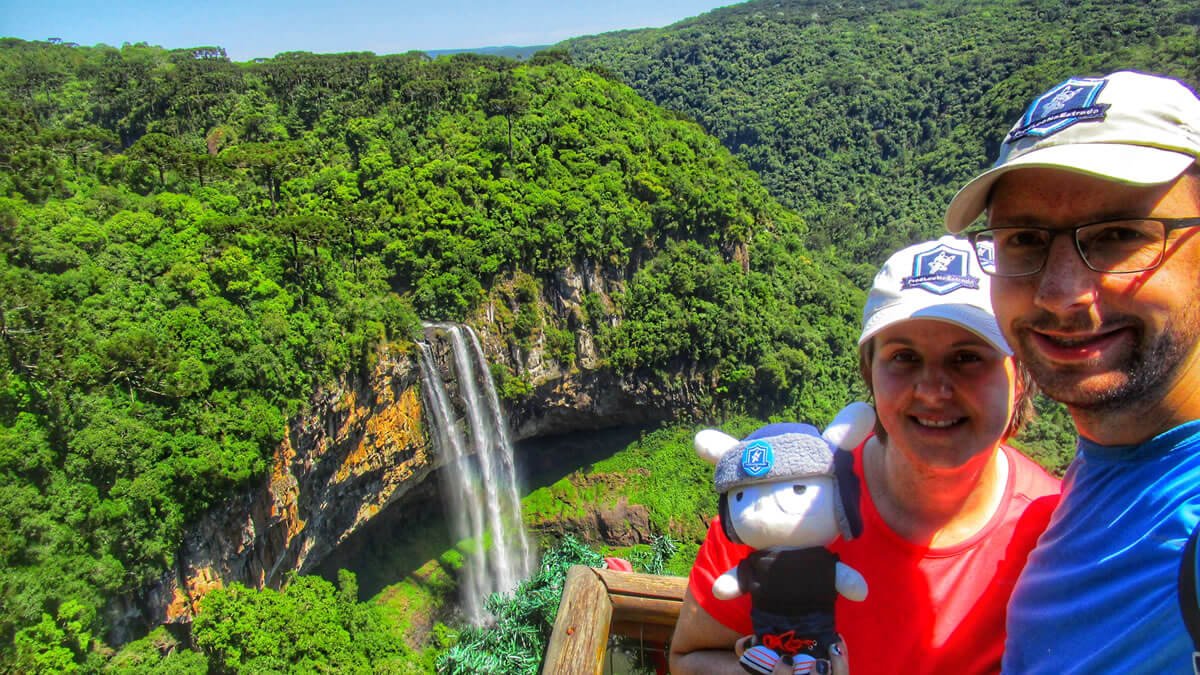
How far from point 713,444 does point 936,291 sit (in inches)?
44.5

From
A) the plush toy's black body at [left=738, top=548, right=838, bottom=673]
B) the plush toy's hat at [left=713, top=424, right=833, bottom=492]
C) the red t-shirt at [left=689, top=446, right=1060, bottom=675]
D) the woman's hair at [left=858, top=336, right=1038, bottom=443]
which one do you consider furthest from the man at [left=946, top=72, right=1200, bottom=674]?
the plush toy's hat at [left=713, top=424, right=833, bottom=492]

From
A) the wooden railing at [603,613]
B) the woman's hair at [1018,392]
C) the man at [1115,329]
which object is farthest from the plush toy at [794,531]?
the man at [1115,329]

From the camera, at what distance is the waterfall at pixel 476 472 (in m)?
22.1

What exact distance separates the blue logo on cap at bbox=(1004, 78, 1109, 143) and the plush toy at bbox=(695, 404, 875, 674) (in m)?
1.22

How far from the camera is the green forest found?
13.9m

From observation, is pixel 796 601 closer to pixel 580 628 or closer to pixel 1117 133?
pixel 580 628

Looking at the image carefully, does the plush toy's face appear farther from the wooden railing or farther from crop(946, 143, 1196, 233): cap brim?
crop(946, 143, 1196, 233): cap brim

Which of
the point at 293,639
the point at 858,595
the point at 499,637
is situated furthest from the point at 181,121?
the point at 858,595

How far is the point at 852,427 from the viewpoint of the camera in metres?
2.49

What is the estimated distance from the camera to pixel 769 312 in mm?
29938

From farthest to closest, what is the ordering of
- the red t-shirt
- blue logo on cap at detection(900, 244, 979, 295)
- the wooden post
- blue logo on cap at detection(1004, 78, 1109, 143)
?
the wooden post
the red t-shirt
blue logo on cap at detection(900, 244, 979, 295)
blue logo on cap at detection(1004, 78, 1109, 143)

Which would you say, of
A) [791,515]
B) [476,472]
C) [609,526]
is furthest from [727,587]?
[609,526]

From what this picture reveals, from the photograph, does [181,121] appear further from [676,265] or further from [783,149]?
[783,149]

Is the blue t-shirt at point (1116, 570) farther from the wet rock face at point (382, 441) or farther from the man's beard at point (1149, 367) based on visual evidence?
the wet rock face at point (382, 441)
